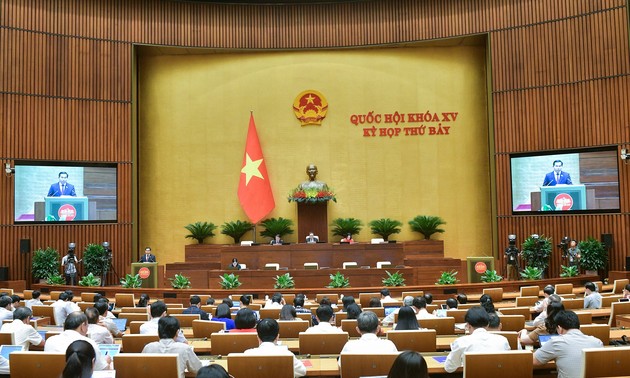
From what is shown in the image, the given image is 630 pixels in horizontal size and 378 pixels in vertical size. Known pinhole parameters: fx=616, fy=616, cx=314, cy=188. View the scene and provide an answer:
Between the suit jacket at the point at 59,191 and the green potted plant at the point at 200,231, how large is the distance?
3.02 metres

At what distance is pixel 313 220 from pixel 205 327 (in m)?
10.7

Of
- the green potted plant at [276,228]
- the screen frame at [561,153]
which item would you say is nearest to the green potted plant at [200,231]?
the green potted plant at [276,228]

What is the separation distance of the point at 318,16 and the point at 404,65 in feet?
9.05

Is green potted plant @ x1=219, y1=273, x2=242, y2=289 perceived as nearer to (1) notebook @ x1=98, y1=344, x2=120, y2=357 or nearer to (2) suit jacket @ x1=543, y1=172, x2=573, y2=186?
(1) notebook @ x1=98, y1=344, x2=120, y2=357

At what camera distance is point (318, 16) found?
675 inches

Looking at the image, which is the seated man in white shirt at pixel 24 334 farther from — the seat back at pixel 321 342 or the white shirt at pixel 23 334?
the seat back at pixel 321 342

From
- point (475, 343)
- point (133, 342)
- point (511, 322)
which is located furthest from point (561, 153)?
point (133, 342)

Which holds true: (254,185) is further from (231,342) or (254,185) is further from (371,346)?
(371,346)

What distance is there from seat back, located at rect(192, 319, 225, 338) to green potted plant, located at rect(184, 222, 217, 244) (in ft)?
34.3

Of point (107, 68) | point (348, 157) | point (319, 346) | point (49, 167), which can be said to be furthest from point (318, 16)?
point (319, 346)

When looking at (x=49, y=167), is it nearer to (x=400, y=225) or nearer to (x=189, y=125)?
(x=189, y=125)

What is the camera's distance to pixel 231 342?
4797mm

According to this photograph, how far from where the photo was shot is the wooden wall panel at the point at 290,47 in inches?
579

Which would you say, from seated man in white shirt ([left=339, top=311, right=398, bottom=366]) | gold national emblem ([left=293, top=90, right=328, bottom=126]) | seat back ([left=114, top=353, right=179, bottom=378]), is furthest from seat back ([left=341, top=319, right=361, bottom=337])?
gold national emblem ([left=293, top=90, right=328, bottom=126])
